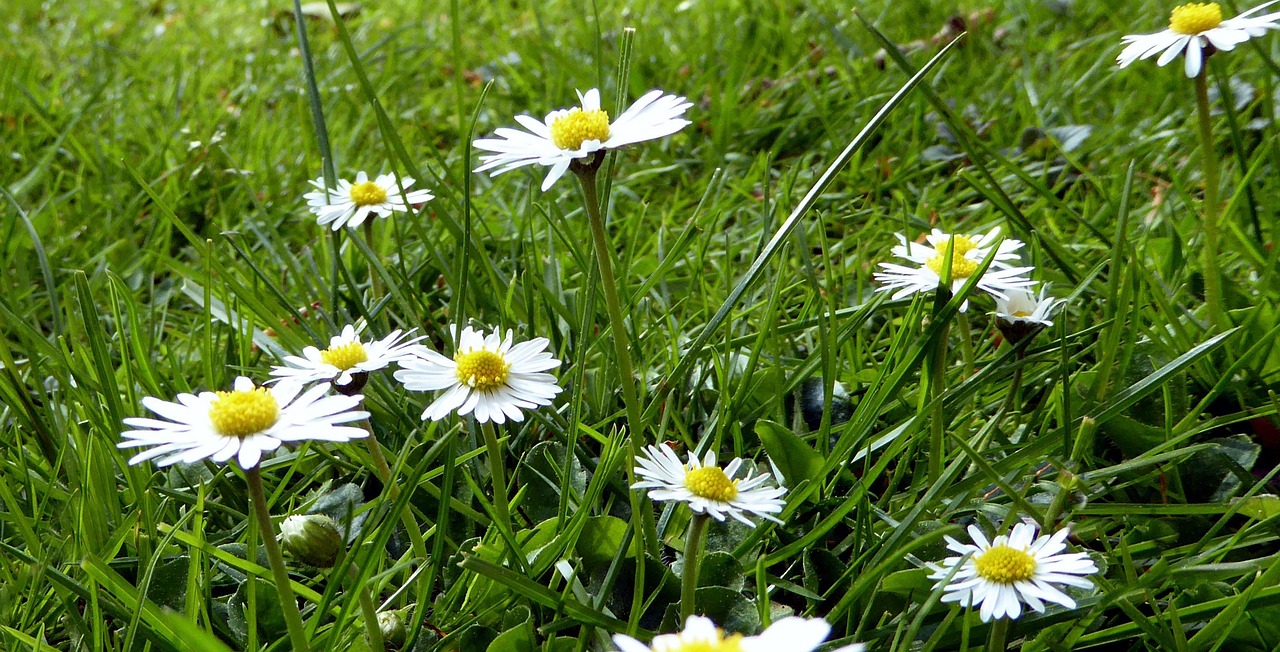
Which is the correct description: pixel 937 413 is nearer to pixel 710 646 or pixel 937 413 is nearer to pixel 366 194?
pixel 710 646

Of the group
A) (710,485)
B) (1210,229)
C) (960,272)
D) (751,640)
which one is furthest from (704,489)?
(1210,229)

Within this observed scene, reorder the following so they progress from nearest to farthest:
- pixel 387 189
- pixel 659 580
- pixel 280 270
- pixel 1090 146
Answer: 1. pixel 659 580
2. pixel 387 189
3. pixel 280 270
4. pixel 1090 146

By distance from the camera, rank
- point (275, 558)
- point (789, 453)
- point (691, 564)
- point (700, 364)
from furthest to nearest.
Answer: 1. point (700, 364)
2. point (789, 453)
3. point (691, 564)
4. point (275, 558)

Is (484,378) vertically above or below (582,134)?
below

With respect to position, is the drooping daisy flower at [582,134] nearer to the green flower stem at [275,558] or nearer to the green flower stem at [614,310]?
the green flower stem at [614,310]

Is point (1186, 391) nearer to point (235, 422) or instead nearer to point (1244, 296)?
point (1244, 296)

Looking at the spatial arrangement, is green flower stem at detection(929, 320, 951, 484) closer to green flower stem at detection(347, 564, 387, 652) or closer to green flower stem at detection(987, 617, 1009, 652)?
green flower stem at detection(987, 617, 1009, 652)

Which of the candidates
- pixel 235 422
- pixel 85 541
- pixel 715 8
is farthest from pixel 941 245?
pixel 715 8
